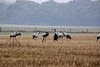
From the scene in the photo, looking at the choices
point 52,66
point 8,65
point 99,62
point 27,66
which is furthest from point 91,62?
point 8,65

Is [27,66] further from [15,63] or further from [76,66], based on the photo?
[76,66]

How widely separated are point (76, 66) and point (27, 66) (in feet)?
7.34

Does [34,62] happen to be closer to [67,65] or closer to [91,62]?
[67,65]

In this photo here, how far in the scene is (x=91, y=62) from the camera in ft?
38.0

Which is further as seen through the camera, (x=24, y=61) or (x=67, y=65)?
(x=24, y=61)

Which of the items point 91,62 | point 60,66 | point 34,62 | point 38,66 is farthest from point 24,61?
point 91,62

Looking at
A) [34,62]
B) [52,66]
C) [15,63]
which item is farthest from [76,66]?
[15,63]

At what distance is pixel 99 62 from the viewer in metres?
11.6

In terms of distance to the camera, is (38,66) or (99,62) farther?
(99,62)

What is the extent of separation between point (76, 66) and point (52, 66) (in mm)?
1130

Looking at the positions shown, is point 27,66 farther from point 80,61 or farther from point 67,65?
point 80,61

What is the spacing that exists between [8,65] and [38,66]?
138 centimetres

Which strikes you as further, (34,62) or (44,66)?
(34,62)

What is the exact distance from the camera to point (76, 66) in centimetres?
1066
